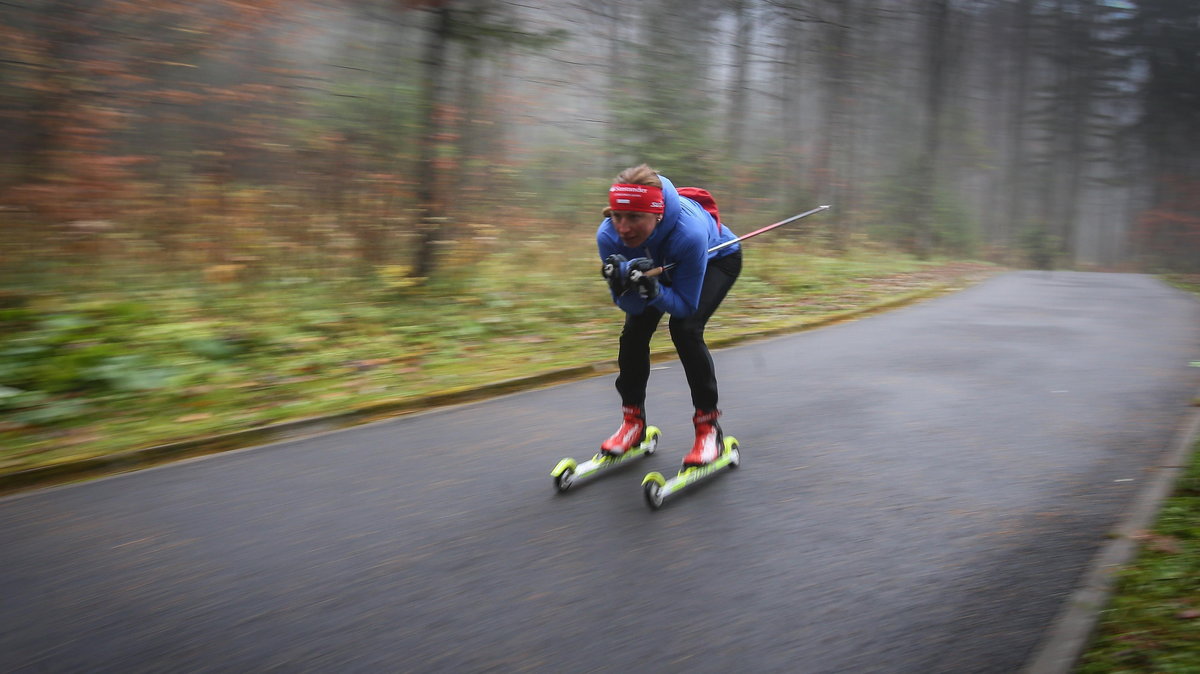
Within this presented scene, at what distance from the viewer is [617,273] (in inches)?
176

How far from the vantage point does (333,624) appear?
334 cm

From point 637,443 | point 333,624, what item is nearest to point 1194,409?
point 637,443

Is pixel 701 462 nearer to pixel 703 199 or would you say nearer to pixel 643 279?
pixel 643 279

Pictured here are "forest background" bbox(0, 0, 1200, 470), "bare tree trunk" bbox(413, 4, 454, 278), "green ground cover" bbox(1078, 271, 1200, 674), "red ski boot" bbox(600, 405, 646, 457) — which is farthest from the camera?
"bare tree trunk" bbox(413, 4, 454, 278)

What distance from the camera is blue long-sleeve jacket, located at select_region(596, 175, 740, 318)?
4.68 meters

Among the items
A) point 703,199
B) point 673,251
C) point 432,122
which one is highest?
point 432,122

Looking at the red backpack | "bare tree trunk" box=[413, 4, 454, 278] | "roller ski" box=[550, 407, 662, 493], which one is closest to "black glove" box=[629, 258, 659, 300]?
the red backpack

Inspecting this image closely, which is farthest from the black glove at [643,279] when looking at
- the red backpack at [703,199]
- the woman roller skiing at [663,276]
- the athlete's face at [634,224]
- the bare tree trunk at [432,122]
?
the bare tree trunk at [432,122]

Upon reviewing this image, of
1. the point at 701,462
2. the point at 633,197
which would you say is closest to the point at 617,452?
the point at 701,462

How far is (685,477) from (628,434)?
0.62 meters

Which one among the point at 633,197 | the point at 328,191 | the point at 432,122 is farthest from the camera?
the point at 432,122

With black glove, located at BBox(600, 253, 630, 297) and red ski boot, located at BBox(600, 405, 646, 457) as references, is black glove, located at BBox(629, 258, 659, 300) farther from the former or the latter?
red ski boot, located at BBox(600, 405, 646, 457)

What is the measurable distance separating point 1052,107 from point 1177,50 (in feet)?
16.8

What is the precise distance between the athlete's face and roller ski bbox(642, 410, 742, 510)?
4.06ft
